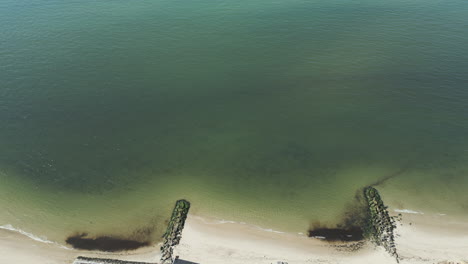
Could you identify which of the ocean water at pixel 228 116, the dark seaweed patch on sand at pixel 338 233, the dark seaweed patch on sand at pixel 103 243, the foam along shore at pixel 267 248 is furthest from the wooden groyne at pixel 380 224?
the dark seaweed patch on sand at pixel 103 243

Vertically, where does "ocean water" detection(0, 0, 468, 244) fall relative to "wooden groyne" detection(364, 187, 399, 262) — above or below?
A: above

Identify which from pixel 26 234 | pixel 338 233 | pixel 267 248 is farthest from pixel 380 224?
pixel 26 234

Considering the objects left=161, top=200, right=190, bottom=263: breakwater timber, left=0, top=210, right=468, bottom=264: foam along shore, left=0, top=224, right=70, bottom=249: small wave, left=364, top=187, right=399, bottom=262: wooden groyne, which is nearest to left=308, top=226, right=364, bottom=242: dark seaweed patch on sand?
left=0, top=210, right=468, bottom=264: foam along shore

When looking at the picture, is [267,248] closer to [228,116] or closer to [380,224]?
[380,224]

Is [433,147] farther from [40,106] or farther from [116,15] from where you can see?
[116,15]

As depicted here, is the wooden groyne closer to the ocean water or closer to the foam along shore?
the foam along shore
